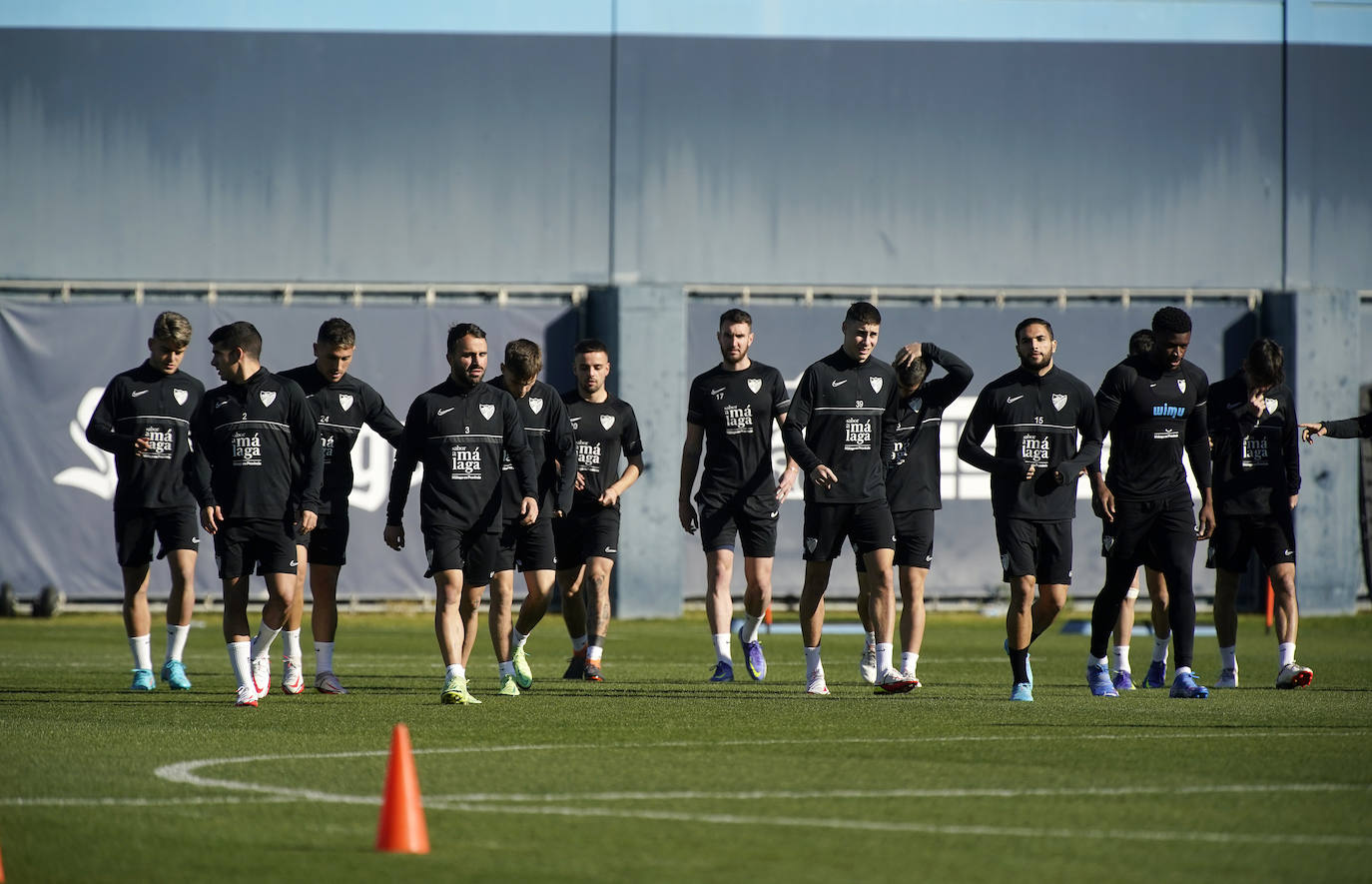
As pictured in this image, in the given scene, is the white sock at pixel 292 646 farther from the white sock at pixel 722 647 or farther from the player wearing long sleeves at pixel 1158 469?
the player wearing long sleeves at pixel 1158 469

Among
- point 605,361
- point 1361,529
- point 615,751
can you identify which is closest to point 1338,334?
point 1361,529

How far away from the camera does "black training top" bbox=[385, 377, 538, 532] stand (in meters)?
10.4

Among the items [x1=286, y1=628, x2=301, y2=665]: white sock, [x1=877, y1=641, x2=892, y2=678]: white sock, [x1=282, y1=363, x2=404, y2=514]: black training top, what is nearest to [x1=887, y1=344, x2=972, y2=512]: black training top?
[x1=877, y1=641, x2=892, y2=678]: white sock

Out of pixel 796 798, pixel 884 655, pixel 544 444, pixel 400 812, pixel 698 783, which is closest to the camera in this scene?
pixel 400 812

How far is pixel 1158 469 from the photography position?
10820mm

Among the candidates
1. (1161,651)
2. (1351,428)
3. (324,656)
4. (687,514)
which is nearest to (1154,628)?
(1161,651)

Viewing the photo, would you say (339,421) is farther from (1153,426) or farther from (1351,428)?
(1351,428)

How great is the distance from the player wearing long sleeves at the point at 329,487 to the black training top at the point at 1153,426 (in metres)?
4.28

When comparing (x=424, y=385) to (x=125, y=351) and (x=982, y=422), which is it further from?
(x=982, y=422)

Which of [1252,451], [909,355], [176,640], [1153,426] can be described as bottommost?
[176,640]

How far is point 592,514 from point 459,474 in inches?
90.8

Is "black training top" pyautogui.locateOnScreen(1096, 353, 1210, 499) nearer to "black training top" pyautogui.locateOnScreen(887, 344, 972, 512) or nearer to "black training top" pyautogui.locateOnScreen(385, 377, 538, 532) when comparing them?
"black training top" pyautogui.locateOnScreen(887, 344, 972, 512)

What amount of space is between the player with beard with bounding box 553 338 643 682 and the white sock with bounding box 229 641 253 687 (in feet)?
8.50

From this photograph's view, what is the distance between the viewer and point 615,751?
7.78 metres
